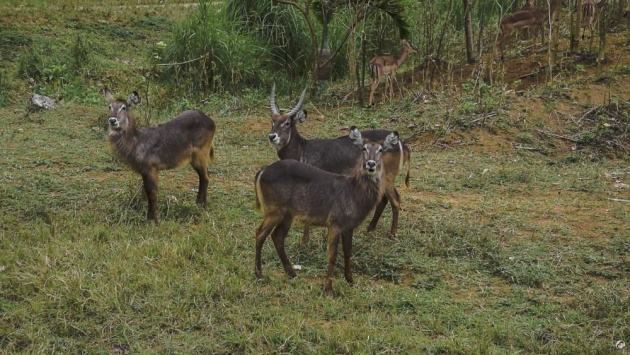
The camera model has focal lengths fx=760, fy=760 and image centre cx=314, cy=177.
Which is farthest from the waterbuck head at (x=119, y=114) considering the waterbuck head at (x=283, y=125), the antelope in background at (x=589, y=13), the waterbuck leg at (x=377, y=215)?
the antelope in background at (x=589, y=13)

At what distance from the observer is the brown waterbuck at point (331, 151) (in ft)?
20.6

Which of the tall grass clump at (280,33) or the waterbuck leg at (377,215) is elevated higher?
the tall grass clump at (280,33)

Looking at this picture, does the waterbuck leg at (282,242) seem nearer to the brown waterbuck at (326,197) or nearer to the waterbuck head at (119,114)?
the brown waterbuck at (326,197)

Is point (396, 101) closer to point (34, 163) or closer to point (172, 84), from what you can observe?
point (172, 84)

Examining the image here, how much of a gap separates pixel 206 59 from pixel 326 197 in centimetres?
651

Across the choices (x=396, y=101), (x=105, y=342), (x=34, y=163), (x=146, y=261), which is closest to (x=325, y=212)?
(x=146, y=261)

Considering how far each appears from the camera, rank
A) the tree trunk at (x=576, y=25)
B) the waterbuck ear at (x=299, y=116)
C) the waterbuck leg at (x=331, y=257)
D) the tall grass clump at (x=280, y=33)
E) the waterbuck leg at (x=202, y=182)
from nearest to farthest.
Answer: the waterbuck leg at (x=331, y=257)
the waterbuck ear at (x=299, y=116)
the waterbuck leg at (x=202, y=182)
the tree trunk at (x=576, y=25)
the tall grass clump at (x=280, y=33)

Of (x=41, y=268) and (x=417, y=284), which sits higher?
(x=41, y=268)

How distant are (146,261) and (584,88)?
6.61 meters

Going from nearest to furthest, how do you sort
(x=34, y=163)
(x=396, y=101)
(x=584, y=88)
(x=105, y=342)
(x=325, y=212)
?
(x=105, y=342) < (x=325, y=212) < (x=34, y=163) < (x=584, y=88) < (x=396, y=101)

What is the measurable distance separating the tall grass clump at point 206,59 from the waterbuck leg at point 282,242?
20.0 feet

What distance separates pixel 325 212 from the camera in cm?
524

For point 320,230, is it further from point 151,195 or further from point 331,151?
point 151,195

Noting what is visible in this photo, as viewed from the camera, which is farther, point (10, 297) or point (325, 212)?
point (325, 212)
